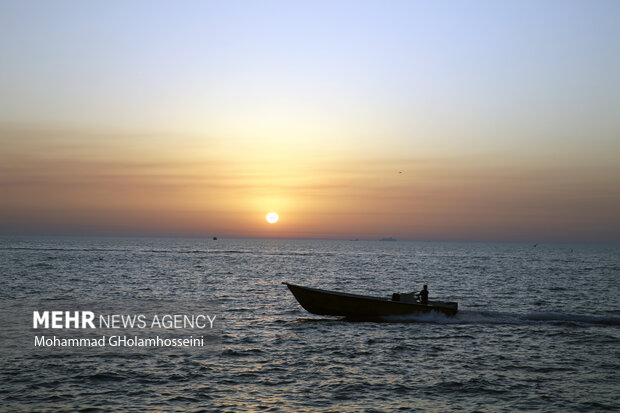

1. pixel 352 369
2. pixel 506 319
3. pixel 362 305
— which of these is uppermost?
pixel 362 305

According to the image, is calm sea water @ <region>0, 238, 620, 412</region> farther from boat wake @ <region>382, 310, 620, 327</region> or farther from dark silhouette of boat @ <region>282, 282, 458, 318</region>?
dark silhouette of boat @ <region>282, 282, 458, 318</region>

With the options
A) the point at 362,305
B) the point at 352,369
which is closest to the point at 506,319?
the point at 362,305

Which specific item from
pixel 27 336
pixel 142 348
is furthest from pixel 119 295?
Answer: pixel 142 348

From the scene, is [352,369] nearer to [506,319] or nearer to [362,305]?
[362,305]

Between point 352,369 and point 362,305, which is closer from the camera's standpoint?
point 352,369

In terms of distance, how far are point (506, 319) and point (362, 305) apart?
1197 centimetres

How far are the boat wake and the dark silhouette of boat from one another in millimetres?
416

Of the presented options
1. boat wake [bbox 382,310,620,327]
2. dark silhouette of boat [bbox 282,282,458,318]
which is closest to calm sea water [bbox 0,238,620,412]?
boat wake [bbox 382,310,620,327]

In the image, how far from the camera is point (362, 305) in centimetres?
3988

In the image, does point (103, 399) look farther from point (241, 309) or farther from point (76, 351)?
point (241, 309)

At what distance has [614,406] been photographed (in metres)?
21.2

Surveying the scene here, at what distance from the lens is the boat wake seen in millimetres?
40312

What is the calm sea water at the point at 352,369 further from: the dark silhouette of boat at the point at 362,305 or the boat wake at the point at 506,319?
the dark silhouette of boat at the point at 362,305

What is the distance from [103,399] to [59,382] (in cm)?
326
